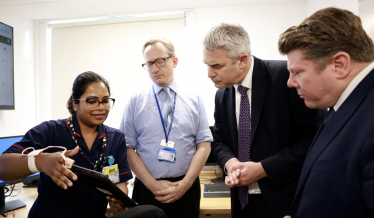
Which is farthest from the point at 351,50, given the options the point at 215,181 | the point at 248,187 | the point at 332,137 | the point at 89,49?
the point at 89,49

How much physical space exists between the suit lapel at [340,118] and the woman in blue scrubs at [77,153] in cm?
94

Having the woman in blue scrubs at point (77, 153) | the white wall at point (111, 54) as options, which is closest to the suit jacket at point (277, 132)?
the woman in blue scrubs at point (77, 153)

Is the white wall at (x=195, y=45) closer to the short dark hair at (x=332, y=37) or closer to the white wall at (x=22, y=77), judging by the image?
the white wall at (x=22, y=77)

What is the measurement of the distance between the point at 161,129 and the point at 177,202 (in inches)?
20.9

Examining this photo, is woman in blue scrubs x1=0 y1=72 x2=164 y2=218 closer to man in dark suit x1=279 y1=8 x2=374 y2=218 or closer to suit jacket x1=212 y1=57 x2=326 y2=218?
suit jacket x1=212 y1=57 x2=326 y2=218

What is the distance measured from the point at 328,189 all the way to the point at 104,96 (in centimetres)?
133

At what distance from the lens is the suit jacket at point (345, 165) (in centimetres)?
68

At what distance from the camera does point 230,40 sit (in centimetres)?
137

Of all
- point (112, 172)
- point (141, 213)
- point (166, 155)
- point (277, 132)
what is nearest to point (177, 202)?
point (166, 155)

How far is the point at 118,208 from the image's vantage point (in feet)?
4.70

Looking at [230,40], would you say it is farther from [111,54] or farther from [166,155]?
[111,54]

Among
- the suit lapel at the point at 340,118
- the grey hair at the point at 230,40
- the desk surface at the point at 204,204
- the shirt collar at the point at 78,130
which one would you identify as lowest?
the desk surface at the point at 204,204

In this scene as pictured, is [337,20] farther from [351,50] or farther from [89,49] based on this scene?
[89,49]

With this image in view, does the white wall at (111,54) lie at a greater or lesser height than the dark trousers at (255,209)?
greater
